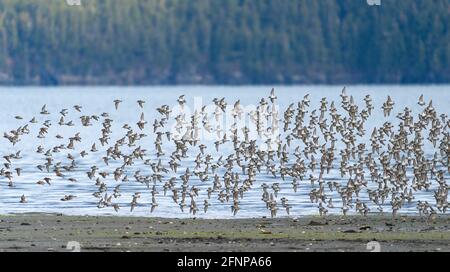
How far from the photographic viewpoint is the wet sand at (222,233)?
29.8m

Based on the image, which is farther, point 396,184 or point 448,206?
point 396,184

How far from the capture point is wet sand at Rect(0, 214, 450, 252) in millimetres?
29781

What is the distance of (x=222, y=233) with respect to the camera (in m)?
32.3

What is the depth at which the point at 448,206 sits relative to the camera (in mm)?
35594
